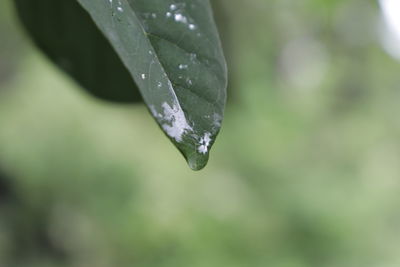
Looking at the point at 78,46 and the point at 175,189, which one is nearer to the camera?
the point at 78,46

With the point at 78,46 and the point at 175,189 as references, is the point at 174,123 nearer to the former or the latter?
the point at 78,46

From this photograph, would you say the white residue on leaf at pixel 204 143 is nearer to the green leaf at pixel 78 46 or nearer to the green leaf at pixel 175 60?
the green leaf at pixel 175 60

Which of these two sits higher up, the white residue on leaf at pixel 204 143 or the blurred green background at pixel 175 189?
the white residue on leaf at pixel 204 143

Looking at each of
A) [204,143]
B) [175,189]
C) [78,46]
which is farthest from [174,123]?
[175,189]

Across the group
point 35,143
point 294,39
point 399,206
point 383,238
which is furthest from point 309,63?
point 35,143

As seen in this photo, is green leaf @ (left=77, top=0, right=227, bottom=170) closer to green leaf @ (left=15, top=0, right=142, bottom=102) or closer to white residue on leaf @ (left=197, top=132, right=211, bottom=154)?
white residue on leaf @ (left=197, top=132, right=211, bottom=154)

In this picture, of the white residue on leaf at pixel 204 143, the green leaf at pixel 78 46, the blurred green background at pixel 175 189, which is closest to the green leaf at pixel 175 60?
the white residue on leaf at pixel 204 143
